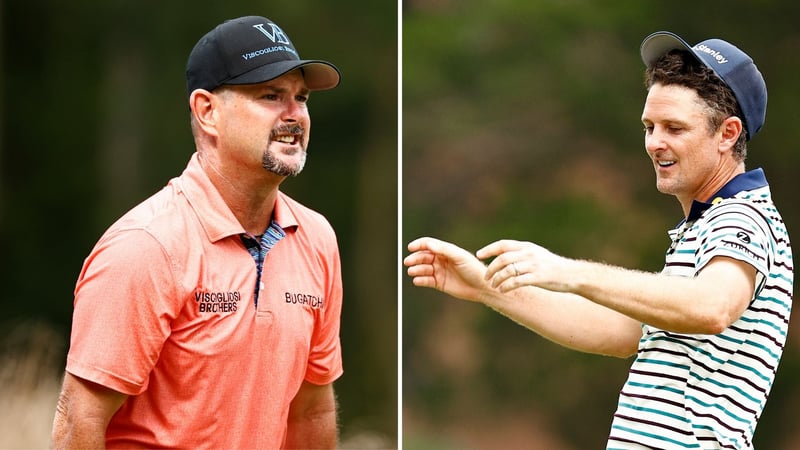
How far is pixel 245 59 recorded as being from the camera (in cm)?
289

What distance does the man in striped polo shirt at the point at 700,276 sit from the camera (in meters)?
2.32

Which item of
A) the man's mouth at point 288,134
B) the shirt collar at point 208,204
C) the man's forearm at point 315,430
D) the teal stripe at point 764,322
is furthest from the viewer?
the man's forearm at point 315,430

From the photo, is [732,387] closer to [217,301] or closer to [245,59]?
[217,301]

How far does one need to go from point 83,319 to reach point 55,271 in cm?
626

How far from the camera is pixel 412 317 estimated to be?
8.40m

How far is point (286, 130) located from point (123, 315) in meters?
0.68

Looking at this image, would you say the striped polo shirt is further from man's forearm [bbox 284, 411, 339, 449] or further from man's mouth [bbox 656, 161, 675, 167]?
man's forearm [bbox 284, 411, 339, 449]

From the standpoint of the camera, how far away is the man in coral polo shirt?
260 cm

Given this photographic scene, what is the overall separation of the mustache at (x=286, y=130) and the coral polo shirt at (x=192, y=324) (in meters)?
0.22

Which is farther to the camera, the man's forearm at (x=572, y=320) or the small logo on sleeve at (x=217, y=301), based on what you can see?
the man's forearm at (x=572, y=320)

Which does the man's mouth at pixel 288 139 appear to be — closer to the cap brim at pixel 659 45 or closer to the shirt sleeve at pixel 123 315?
the shirt sleeve at pixel 123 315

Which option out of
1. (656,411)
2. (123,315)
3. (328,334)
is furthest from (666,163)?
(123,315)

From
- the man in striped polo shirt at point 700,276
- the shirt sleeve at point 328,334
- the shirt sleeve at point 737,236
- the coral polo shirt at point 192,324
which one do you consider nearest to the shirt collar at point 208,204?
the coral polo shirt at point 192,324

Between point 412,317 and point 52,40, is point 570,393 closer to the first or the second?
point 412,317
